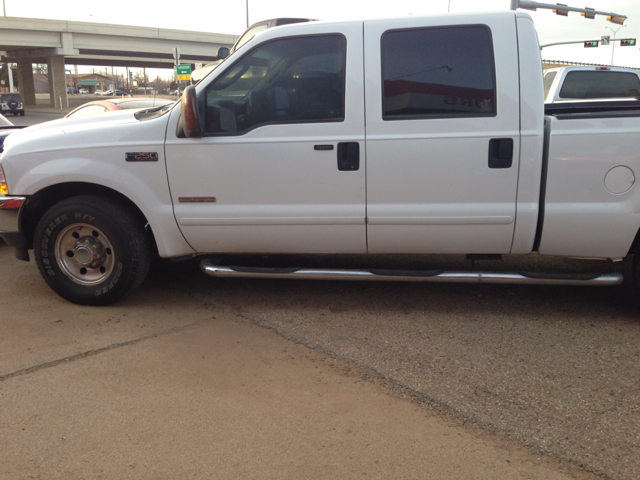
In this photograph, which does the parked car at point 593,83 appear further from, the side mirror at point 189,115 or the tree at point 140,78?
the tree at point 140,78

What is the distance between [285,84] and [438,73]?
106 cm

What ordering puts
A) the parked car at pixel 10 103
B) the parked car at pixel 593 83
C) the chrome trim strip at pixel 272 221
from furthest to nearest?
the parked car at pixel 10 103
the parked car at pixel 593 83
the chrome trim strip at pixel 272 221

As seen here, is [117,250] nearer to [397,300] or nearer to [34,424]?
[34,424]

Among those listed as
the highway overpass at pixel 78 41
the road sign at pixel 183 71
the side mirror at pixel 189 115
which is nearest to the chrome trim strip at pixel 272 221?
the side mirror at pixel 189 115

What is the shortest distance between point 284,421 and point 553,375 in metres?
1.61

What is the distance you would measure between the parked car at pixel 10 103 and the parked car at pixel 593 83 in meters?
40.3

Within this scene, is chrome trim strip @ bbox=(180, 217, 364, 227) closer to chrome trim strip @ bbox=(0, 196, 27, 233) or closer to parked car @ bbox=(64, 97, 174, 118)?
chrome trim strip @ bbox=(0, 196, 27, 233)

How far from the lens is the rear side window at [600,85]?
34.2ft

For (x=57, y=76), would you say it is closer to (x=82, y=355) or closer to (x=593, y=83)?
(x=593, y=83)

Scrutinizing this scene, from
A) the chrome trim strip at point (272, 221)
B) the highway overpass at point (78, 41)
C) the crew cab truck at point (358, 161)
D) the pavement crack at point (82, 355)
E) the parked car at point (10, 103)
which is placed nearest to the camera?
the pavement crack at point (82, 355)

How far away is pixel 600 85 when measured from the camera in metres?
10.5

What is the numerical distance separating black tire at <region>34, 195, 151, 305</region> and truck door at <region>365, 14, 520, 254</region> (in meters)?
1.84

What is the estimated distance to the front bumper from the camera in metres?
4.67

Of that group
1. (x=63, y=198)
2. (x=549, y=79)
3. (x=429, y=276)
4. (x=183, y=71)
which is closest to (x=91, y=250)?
(x=63, y=198)
